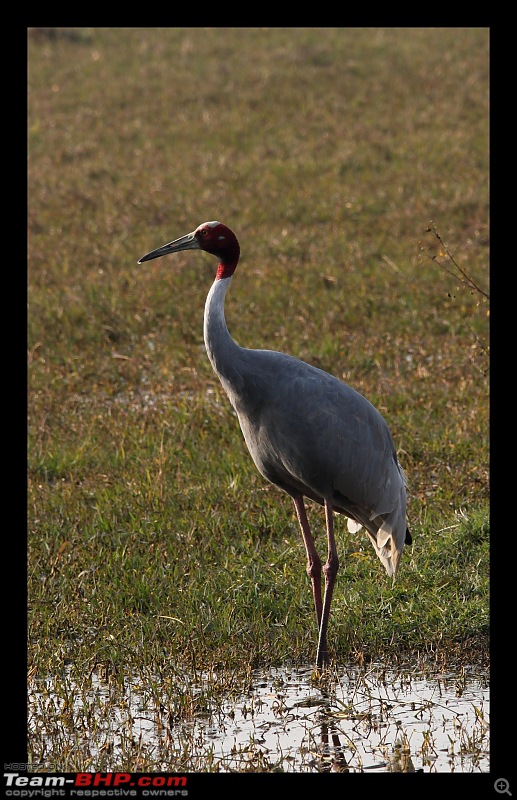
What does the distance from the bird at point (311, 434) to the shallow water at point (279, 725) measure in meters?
0.39

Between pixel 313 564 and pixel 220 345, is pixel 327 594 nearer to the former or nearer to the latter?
pixel 313 564

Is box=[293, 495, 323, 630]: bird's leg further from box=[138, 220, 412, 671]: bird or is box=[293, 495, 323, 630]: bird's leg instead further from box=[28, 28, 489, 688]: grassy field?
box=[28, 28, 489, 688]: grassy field

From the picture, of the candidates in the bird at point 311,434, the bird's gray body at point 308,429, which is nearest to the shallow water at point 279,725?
the bird at point 311,434

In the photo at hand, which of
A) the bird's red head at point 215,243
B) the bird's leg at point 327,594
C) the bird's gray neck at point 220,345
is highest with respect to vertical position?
the bird's red head at point 215,243

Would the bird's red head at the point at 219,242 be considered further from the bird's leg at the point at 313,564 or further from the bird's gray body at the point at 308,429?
the bird's leg at the point at 313,564

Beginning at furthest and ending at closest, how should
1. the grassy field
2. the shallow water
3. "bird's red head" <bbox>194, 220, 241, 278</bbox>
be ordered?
the grassy field
"bird's red head" <bbox>194, 220, 241, 278</bbox>
the shallow water

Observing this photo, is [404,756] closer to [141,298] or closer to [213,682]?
[213,682]

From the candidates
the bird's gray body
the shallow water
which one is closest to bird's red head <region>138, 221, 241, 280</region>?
the bird's gray body

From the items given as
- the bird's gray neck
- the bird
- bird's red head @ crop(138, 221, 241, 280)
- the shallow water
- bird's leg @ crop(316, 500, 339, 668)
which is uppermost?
bird's red head @ crop(138, 221, 241, 280)

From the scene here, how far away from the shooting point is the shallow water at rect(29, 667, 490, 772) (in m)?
4.49

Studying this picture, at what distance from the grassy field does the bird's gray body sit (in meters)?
0.58

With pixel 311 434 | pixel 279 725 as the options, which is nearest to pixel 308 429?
pixel 311 434

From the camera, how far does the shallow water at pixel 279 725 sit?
4.49 metres
